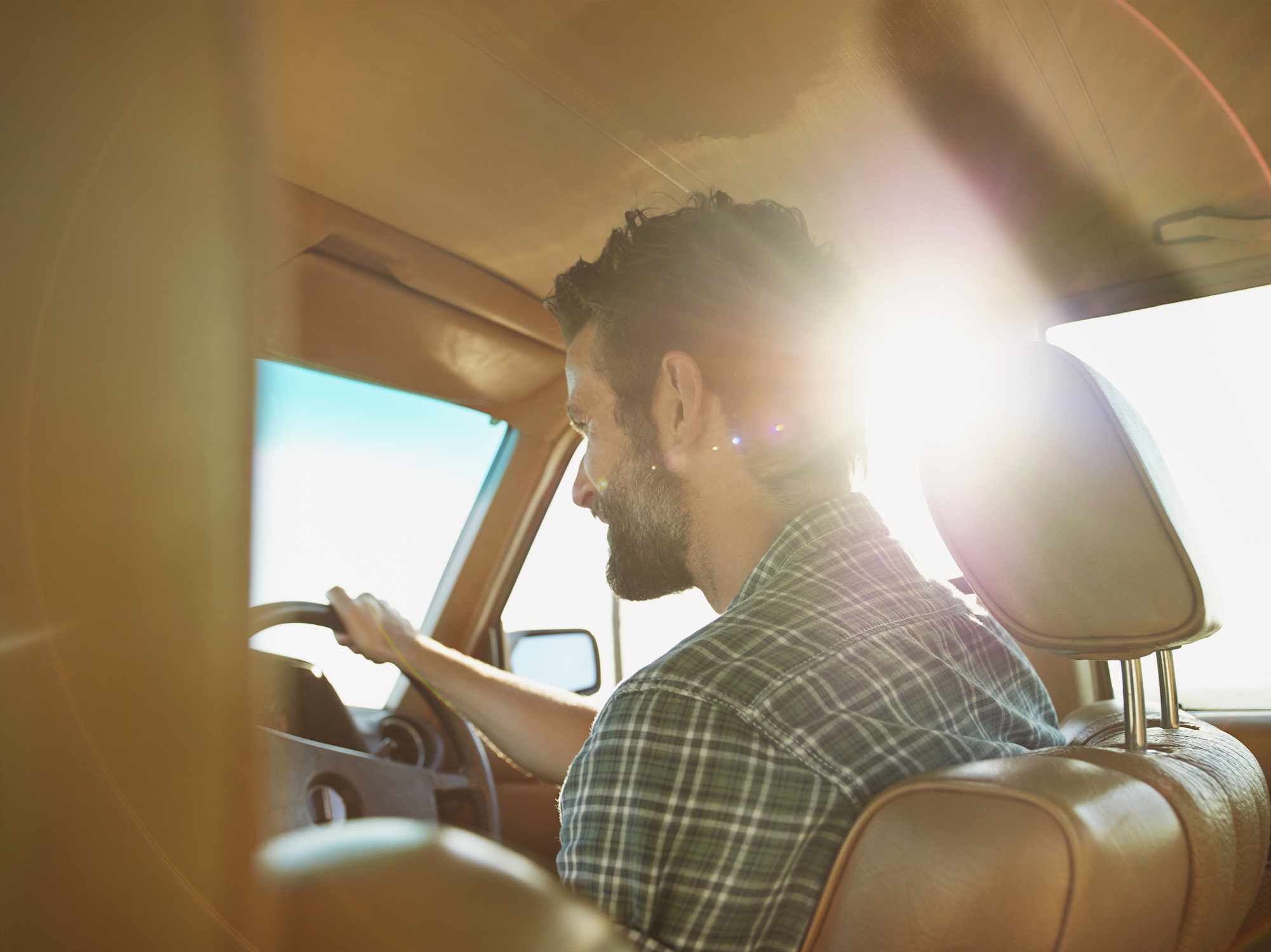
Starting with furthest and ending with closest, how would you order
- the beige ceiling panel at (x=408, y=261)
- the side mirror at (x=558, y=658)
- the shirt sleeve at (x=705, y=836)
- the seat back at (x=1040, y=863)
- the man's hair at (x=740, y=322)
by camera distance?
1. the side mirror at (x=558, y=658)
2. the beige ceiling panel at (x=408, y=261)
3. the man's hair at (x=740, y=322)
4. the shirt sleeve at (x=705, y=836)
5. the seat back at (x=1040, y=863)

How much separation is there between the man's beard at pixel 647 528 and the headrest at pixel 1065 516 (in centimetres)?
65

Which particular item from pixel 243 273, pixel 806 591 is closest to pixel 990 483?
pixel 806 591

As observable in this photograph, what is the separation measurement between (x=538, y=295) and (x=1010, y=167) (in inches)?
53.8

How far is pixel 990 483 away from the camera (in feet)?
3.78

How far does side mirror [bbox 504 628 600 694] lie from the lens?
315 centimetres

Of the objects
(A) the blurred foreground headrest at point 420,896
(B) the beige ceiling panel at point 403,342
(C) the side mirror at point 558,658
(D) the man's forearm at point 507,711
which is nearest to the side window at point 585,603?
(C) the side mirror at point 558,658

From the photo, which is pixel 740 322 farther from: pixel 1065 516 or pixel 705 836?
pixel 705 836

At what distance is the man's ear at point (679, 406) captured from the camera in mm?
1758

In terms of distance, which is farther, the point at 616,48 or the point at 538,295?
the point at 538,295

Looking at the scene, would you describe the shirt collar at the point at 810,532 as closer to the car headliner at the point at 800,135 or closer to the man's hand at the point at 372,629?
the car headliner at the point at 800,135

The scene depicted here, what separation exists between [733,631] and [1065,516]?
45cm

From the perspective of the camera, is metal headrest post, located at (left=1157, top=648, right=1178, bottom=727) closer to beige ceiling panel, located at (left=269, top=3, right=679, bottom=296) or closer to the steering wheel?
beige ceiling panel, located at (left=269, top=3, right=679, bottom=296)

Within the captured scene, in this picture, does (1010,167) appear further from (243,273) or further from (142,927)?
(142,927)

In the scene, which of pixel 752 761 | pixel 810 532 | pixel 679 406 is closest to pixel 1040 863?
pixel 752 761
